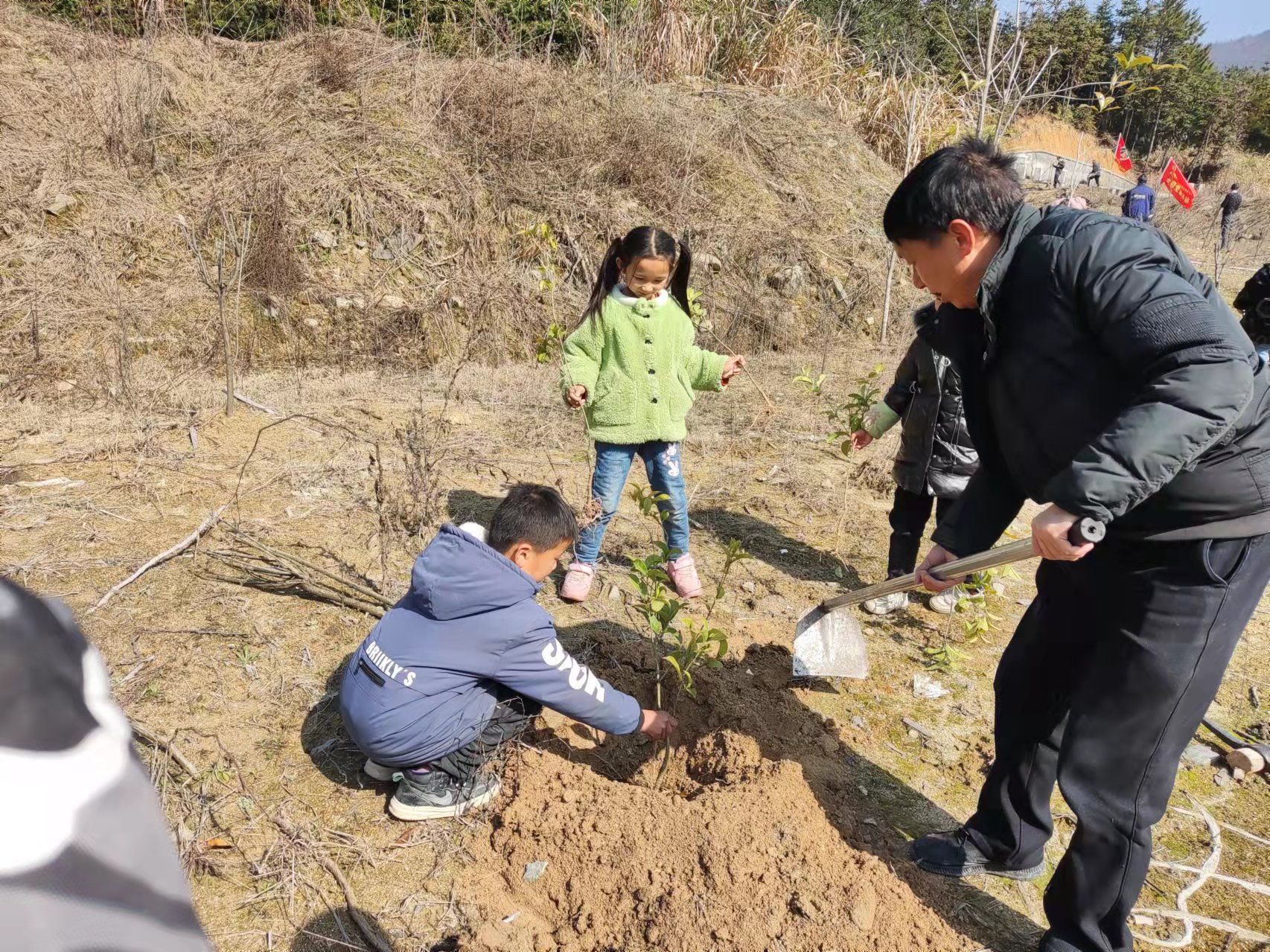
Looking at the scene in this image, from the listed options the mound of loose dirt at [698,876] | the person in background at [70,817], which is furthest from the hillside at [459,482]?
the person in background at [70,817]

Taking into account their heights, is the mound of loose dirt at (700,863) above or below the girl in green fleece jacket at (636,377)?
below

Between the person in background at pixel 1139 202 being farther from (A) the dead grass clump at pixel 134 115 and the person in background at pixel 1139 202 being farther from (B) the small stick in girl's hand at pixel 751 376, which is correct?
(A) the dead grass clump at pixel 134 115

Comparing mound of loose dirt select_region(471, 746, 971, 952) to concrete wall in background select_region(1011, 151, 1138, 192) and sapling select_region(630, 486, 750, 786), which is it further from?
concrete wall in background select_region(1011, 151, 1138, 192)

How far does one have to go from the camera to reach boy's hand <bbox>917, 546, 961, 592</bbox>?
2.24 m

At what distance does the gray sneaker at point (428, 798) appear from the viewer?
232 cm

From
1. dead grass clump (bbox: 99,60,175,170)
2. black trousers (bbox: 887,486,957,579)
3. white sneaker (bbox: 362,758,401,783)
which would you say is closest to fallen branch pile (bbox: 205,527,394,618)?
white sneaker (bbox: 362,758,401,783)

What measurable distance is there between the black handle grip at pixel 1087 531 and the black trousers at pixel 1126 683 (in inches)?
10.0

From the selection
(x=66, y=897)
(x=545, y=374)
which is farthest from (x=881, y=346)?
(x=66, y=897)

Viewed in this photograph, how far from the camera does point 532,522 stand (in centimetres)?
235

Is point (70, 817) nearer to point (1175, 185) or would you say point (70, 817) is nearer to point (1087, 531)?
point (1087, 531)

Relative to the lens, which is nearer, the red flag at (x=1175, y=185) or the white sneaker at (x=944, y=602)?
the white sneaker at (x=944, y=602)

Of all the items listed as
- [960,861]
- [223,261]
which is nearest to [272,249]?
[223,261]

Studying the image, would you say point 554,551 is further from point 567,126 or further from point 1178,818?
point 567,126

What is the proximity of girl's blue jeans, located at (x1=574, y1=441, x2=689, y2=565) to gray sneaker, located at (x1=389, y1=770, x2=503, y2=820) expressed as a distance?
139 cm
